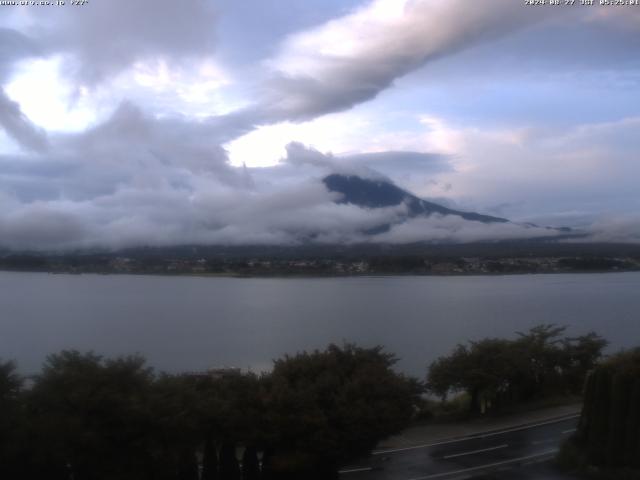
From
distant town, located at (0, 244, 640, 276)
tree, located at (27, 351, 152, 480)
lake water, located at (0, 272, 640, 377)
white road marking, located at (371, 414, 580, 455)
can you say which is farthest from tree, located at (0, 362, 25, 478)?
distant town, located at (0, 244, 640, 276)

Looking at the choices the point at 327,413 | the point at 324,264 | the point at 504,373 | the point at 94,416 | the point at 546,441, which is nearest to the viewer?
the point at 94,416

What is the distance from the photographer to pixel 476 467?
1221cm

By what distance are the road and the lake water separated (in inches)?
407

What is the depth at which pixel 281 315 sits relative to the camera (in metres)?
44.4

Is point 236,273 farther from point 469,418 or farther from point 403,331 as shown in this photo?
point 469,418

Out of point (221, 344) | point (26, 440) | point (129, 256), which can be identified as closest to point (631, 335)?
point (221, 344)

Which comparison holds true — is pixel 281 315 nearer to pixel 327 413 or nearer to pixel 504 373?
pixel 504 373

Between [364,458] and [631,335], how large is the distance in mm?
26413

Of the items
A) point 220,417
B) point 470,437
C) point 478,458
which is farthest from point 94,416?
point 470,437

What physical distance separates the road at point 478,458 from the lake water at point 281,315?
1034 centimetres

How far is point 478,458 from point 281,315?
31.9 metres

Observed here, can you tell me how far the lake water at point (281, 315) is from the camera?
104 feet

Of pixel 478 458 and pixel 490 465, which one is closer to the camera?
pixel 490 465

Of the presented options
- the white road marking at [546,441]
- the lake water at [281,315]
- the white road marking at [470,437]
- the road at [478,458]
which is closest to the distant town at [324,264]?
the lake water at [281,315]
